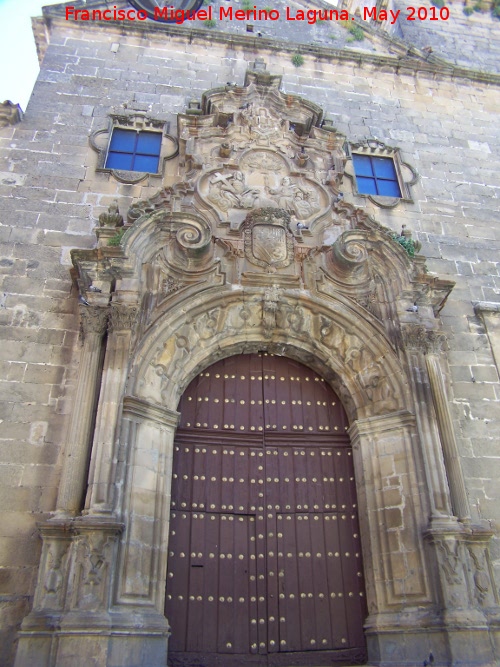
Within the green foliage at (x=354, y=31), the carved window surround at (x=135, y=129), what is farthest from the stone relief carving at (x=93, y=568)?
the green foliage at (x=354, y=31)

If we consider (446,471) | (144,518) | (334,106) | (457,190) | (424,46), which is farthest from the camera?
(424,46)

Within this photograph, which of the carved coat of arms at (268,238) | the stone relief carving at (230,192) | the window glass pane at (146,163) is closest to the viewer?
the carved coat of arms at (268,238)

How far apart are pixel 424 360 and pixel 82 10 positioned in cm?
907

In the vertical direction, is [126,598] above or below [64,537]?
below

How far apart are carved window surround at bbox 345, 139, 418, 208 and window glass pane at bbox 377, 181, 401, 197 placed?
8cm

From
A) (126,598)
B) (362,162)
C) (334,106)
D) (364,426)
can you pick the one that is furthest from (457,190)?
(126,598)

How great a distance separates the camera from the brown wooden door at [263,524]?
20.5 feet

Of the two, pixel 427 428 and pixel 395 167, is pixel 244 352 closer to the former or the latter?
pixel 427 428

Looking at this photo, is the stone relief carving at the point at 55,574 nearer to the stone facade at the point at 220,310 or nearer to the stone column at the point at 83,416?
the stone facade at the point at 220,310

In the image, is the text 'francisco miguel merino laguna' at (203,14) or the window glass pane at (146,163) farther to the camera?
the text 'francisco miguel merino laguna' at (203,14)

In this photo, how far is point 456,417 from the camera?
24.9 feet

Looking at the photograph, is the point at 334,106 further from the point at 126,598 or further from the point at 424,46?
the point at 126,598

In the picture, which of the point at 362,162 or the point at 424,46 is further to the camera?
the point at 424,46

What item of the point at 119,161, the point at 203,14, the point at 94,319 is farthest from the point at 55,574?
the point at 203,14
